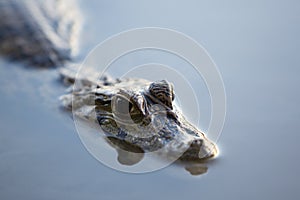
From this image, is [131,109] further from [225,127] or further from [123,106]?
[225,127]

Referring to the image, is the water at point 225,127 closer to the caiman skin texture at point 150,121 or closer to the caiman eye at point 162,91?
the caiman skin texture at point 150,121

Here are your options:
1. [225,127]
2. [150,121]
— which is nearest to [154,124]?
[150,121]

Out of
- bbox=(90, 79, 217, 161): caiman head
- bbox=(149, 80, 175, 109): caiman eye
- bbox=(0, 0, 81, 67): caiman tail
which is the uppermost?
bbox=(0, 0, 81, 67): caiman tail

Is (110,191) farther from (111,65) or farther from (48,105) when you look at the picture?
(111,65)

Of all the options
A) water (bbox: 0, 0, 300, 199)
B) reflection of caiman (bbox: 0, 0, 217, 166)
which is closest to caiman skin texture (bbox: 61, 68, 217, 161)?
reflection of caiman (bbox: 0, 0, 217, 166)

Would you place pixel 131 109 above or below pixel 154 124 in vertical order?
above

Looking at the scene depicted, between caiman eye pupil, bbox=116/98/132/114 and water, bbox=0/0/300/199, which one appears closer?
water, bbox=0/0/300/199

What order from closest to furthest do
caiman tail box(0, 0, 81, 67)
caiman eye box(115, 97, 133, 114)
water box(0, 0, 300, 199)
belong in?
1. water box(0, 0, 300, 199)
2. caiman eye box(115, 97, 133, 114)
3. caiman tail box(0, 0, 81, 67)

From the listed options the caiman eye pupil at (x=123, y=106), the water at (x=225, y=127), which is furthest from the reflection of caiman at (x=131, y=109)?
the water at (x=225, y=127)

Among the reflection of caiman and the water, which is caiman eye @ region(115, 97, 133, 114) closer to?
the reflection of caiman

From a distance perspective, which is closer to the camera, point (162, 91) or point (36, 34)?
point (162, 91)
